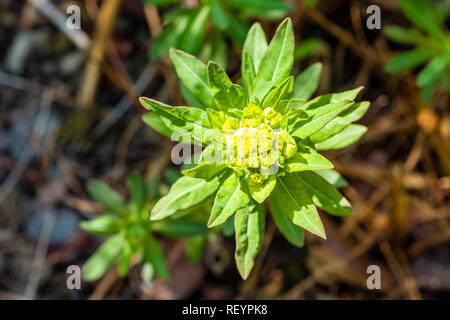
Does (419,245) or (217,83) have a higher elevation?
(217,83)

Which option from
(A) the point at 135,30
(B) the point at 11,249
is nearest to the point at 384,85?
(A) the point at 135,30

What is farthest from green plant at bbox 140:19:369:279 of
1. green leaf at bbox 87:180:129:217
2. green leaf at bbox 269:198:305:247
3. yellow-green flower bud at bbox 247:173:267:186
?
green leaf at bbox 87:180:129:217

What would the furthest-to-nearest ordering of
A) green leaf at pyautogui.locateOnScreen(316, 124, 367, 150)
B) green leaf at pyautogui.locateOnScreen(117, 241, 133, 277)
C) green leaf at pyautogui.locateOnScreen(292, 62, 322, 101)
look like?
green leaf at pyautogui.locateOnScreen(117, 241, 133, 277) → green leaf at pyautogui.locateOnScreen(292, 62, 322, 101) → green leaf at pyautogui.locateOnScreen(316, 124, 367, 150)

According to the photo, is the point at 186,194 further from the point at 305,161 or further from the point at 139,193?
the point at 139,193

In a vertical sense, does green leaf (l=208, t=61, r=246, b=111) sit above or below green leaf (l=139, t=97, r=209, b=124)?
above

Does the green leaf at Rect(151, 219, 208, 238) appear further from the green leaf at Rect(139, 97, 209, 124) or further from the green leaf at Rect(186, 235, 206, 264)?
the green leaf at Rect(139, 97, 209, 124)

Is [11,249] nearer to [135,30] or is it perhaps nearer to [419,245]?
[135,30]

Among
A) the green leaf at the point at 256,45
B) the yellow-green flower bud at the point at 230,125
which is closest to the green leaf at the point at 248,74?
the green leaf at the point at 256,45
